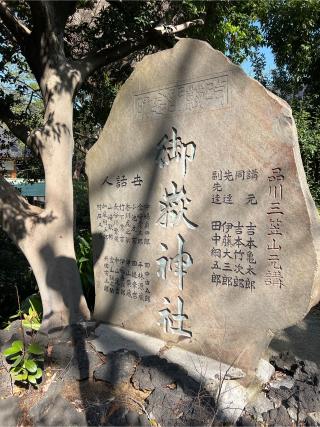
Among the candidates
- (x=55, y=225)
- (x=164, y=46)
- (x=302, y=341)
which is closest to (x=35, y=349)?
(x=55, y=225)

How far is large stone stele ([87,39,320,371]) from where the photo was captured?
2.85 meters

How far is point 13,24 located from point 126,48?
4.34 feet

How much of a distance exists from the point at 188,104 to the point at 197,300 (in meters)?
1.68

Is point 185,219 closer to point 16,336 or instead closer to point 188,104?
point 188,104

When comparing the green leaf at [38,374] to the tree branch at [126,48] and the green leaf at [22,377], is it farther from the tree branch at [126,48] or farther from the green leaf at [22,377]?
the tree branch at [126,48]

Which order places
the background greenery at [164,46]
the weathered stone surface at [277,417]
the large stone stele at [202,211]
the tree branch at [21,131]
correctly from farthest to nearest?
the background greenery at [164,46] → the tree branch at [21,131] → the large stone stele at [202,211] → the weathered stone surface at [277,417]

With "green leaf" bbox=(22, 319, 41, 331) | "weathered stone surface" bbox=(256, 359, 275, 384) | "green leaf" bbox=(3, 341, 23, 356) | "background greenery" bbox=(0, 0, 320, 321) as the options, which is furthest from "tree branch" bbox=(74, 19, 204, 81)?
"weathered stone surface" bbox=(256, 359, 275, 384)

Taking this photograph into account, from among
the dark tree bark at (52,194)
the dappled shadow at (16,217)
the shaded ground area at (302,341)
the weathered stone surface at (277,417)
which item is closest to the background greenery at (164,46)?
the dark tree bark at (52,194)

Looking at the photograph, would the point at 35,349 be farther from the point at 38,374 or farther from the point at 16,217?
the point at 16,217

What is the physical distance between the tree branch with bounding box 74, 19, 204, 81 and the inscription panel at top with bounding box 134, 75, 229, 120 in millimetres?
1128

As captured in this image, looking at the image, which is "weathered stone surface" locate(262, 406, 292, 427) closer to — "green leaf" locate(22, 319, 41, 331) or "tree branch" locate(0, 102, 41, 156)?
"green leaf" locate(22, 319, 41, 331)

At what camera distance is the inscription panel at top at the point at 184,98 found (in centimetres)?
319

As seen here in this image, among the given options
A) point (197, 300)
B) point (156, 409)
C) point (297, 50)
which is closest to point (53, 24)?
point (197, 300)

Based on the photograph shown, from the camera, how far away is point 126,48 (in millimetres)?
4898
